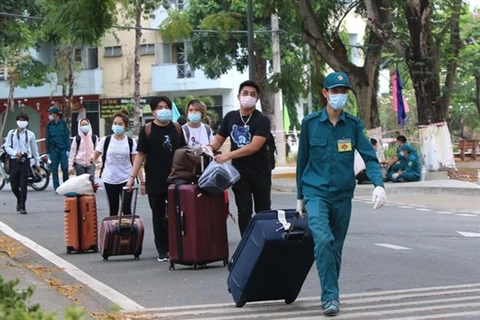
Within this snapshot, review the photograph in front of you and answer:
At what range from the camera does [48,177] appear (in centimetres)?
2531

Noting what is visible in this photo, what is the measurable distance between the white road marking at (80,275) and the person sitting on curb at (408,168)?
1156 centimetres

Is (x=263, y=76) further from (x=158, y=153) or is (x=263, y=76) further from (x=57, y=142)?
(x=158, y=153)

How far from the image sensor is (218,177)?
9836 mm

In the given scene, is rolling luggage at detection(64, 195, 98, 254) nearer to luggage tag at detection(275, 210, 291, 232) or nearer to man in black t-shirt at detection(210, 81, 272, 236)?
man in black t-shirt at detection(210, 81, 272, 236)

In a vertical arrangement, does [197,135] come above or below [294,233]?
above

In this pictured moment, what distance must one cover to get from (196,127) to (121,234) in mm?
1450

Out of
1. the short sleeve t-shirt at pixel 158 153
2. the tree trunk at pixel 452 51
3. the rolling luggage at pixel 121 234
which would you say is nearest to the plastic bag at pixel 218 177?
the short sleeve t-shirt at pixel 158 153

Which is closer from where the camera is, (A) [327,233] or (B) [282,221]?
(A) [327,233]

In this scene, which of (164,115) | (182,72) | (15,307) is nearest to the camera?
(15,307)

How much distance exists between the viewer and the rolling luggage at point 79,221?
496 inches

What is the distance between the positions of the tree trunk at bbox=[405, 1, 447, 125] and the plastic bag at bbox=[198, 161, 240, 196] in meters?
15.8

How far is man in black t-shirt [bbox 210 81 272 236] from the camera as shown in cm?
1002

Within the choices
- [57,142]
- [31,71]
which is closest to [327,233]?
[57,142]

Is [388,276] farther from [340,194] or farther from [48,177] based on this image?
[48,177]
